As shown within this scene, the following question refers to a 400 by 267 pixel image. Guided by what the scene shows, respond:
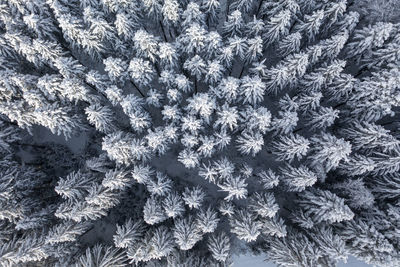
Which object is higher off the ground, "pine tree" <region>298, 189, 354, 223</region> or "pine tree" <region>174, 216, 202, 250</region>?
"pine tree" <region>298, 189, 354, 223</region>

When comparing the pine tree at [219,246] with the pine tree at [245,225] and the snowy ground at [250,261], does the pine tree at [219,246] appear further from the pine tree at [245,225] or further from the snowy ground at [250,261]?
the snowy ground at [250,261]

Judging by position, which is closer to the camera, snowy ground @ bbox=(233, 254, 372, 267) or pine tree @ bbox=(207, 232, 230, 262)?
pine tree @ bbox=(207, 232, 230, 262)

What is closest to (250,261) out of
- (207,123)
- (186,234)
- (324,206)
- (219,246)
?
(219,246)

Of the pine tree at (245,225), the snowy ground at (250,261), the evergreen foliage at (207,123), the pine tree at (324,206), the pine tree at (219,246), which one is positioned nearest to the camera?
the pine tree at (324,206)

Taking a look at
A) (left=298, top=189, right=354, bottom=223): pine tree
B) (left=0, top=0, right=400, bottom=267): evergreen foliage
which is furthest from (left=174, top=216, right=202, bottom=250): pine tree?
(left=298, top=189, right=354, bottom=223): pine tree

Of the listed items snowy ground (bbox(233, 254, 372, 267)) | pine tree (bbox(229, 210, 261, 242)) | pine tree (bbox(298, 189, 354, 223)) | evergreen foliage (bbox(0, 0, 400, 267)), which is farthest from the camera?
snowy ground (bbox(233, 254, 372, 267))

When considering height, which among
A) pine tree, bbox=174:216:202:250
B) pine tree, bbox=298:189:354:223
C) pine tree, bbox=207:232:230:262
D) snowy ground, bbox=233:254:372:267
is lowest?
snowy ground, bbox=233:254:372:267

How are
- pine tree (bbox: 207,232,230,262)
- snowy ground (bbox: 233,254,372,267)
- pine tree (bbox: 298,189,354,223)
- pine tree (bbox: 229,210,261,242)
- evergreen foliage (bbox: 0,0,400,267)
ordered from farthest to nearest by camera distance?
1. snowy ground (bbox: 233,254,372,267)
2. pine tree (bbox: 207,232,230,262)
3. evergreen foliage (bbox: 0,0,400,267)
4. pine tree (bbox: 229,210,261,242)
5. pine tree (bbox: 298,189,354,223)

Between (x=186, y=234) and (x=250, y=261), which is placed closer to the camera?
(x=186, y=234)

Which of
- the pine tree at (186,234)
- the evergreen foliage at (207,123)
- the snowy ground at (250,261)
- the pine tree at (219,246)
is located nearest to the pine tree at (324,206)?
the evergreen foliage at (207,123)

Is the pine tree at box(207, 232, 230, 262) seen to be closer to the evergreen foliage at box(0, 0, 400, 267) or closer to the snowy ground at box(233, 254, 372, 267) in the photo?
the evergreen foliage at box(0, 0, 400, 267)

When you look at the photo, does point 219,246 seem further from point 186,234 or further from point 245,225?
point 186,234
